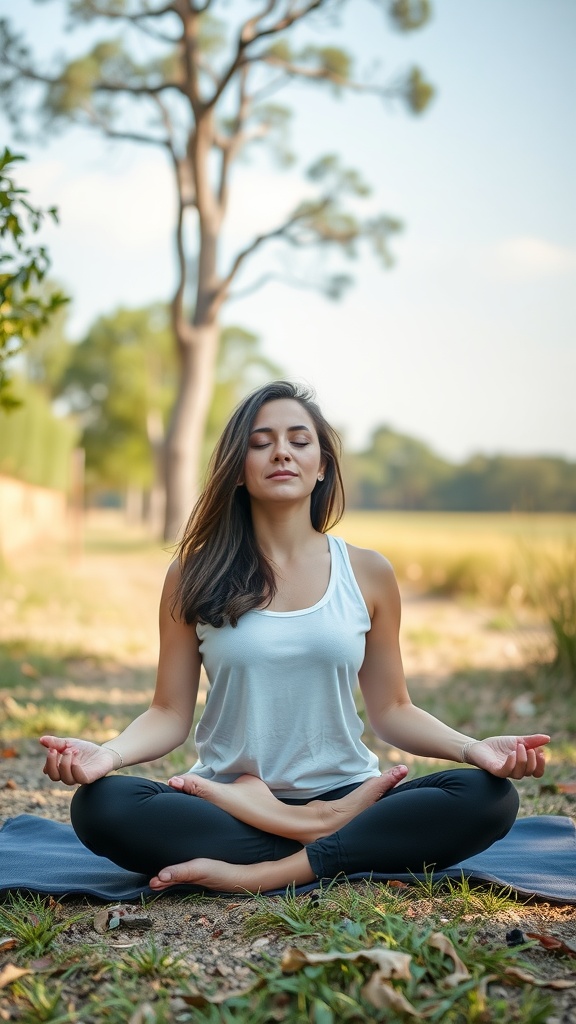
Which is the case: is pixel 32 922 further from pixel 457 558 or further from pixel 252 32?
pixel 252 32

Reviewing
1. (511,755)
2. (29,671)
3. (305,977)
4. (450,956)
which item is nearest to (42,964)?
(305,977)

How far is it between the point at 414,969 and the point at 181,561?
125 centimetres

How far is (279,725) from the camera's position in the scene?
2.44 m

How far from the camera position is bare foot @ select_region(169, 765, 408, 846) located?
237 cm

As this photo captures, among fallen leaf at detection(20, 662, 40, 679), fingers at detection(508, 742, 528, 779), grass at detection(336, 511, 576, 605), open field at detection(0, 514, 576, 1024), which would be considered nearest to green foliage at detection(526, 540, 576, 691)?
open field at detection(0, 514, 576, 1024)

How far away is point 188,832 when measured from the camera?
91.2 inches

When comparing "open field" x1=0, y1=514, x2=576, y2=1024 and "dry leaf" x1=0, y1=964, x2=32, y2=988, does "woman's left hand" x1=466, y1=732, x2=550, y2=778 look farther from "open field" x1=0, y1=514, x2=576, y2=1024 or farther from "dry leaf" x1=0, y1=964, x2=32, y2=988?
"dry leaf" x1=0, y1=964, x2=32, y2=988

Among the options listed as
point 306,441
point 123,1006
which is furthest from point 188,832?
point 306,441

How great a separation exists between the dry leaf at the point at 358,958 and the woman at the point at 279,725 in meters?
0.53

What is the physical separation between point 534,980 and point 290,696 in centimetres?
89

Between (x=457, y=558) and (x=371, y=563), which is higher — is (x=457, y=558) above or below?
below

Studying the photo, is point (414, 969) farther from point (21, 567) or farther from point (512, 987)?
point (21, 567)

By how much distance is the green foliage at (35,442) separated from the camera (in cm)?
1549

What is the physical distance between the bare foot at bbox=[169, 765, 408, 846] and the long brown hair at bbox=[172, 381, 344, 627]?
410 millimetres
